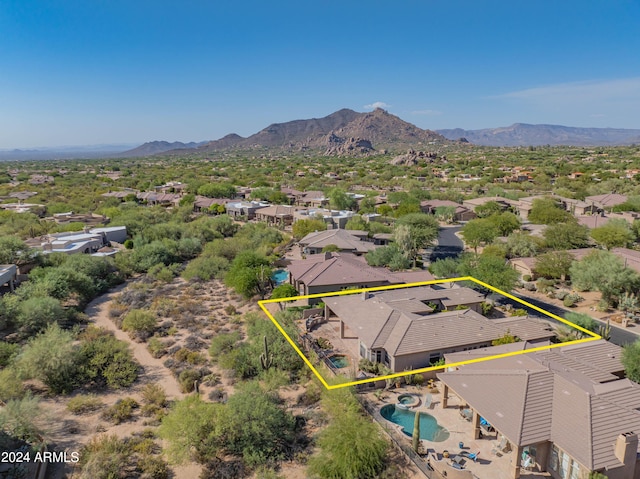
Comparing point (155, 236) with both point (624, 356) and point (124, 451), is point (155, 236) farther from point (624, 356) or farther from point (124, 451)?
point (624, 356)

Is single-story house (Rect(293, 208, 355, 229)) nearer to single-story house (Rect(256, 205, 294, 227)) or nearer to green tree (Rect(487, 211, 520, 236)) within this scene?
single-story house (Rect(256, 205, 294, 227))

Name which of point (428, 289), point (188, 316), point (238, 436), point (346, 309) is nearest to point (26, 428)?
point (238, 436)

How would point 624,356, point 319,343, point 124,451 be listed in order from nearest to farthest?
1. point 124,451
2. point 624,356
3. point 319,343

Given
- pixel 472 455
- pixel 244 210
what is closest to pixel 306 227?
pixel 244 210

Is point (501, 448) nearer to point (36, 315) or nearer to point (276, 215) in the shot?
point (36, 315)

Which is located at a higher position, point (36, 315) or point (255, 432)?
point (36, 315)

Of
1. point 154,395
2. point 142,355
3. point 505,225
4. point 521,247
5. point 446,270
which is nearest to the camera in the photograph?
point 154,395

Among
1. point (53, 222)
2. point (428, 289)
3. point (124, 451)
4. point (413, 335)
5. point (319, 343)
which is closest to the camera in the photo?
point (124, 451)

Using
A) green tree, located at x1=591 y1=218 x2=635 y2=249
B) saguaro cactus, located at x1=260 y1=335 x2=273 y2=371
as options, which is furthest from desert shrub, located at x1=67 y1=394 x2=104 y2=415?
green tree, located at x1=591 y1=218 x2=635 y2=249

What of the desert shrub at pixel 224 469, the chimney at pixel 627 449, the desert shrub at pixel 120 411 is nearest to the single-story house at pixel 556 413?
the chimney at pixel 627 449
